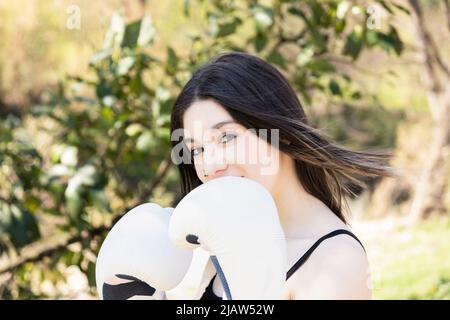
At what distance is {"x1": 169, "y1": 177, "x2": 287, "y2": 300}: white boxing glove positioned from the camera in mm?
988

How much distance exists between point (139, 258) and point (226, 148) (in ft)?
0.76

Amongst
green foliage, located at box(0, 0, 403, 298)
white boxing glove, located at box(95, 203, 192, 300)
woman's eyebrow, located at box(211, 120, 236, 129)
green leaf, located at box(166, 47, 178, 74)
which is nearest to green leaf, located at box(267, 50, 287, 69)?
green foliage, located at box(0, 0, 403, 298)

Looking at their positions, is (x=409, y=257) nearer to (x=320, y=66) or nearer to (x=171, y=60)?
(x=320, y=66)

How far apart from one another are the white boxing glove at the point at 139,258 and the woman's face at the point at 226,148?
0.12 meters

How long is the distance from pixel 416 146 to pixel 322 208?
4.97 m

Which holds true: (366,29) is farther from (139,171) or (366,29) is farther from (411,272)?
(411,272)

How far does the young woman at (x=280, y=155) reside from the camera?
1201mm

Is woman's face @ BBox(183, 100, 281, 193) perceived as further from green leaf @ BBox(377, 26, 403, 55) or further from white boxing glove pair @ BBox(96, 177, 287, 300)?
green leaf @ BBox(377, 26, 403, 55)

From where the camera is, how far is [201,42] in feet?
7.89

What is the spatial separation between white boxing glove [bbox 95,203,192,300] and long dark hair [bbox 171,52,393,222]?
22 centimetres

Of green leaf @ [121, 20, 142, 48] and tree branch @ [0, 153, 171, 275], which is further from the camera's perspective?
tree branch @ [0, 153, 171, 275]

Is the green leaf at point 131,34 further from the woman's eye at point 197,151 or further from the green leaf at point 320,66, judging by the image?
the woman's eye at point 197,151

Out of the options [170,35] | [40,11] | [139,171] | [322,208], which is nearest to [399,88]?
[170,35]

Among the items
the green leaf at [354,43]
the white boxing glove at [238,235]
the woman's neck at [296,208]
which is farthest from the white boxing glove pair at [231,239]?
the green leaf at [354,43]
